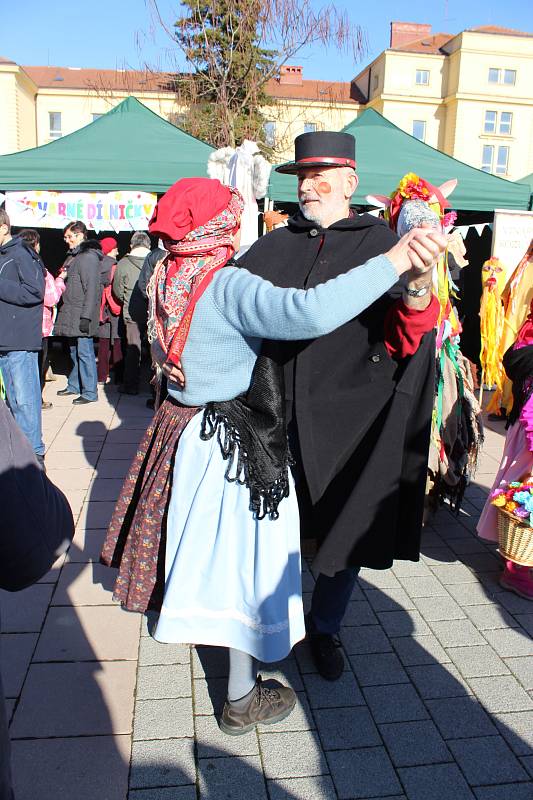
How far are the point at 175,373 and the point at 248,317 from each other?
0.38 meters

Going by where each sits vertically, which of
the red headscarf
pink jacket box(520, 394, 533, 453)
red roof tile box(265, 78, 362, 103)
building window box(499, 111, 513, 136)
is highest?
red roof tile box(265, 78, 362, 103)

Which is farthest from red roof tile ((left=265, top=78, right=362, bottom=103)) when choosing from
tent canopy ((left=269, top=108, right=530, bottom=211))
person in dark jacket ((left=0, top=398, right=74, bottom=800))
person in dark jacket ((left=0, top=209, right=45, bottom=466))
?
person in dark jacket ((left=0, top=398, right=74, bottom=800))

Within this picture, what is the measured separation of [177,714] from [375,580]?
1358 mm

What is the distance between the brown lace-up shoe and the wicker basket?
1.28 m

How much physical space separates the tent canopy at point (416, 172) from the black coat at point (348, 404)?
238 inches

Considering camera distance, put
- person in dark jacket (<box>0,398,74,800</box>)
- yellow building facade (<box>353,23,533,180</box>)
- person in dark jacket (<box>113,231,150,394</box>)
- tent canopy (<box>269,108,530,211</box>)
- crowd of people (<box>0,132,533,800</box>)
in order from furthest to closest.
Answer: yellow building facade (<box>353,23,533,180</box>)
tent canopy (<box>269,108,530,211</box>)
person in dark jacket (<box>113,231,150,394</box>)
crowd of people (<box>0,132,533,800</box>)
person in dark jacket (<box>0,398,74,800</box>)

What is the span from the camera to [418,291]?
2.00 m

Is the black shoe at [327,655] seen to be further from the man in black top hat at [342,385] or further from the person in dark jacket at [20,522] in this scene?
the person in dark jacket at [20,522]

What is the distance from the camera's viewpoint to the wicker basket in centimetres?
300

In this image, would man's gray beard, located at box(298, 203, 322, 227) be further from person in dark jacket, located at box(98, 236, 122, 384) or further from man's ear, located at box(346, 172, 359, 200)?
person in dark jacket, located at box(98, 236, 122, 384)

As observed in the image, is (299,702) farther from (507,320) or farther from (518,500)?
(507,320)

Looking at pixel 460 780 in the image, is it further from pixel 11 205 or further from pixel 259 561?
pixel 11 205

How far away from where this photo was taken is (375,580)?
3385mm

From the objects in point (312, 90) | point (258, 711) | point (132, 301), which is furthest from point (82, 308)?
point (312, 90)
